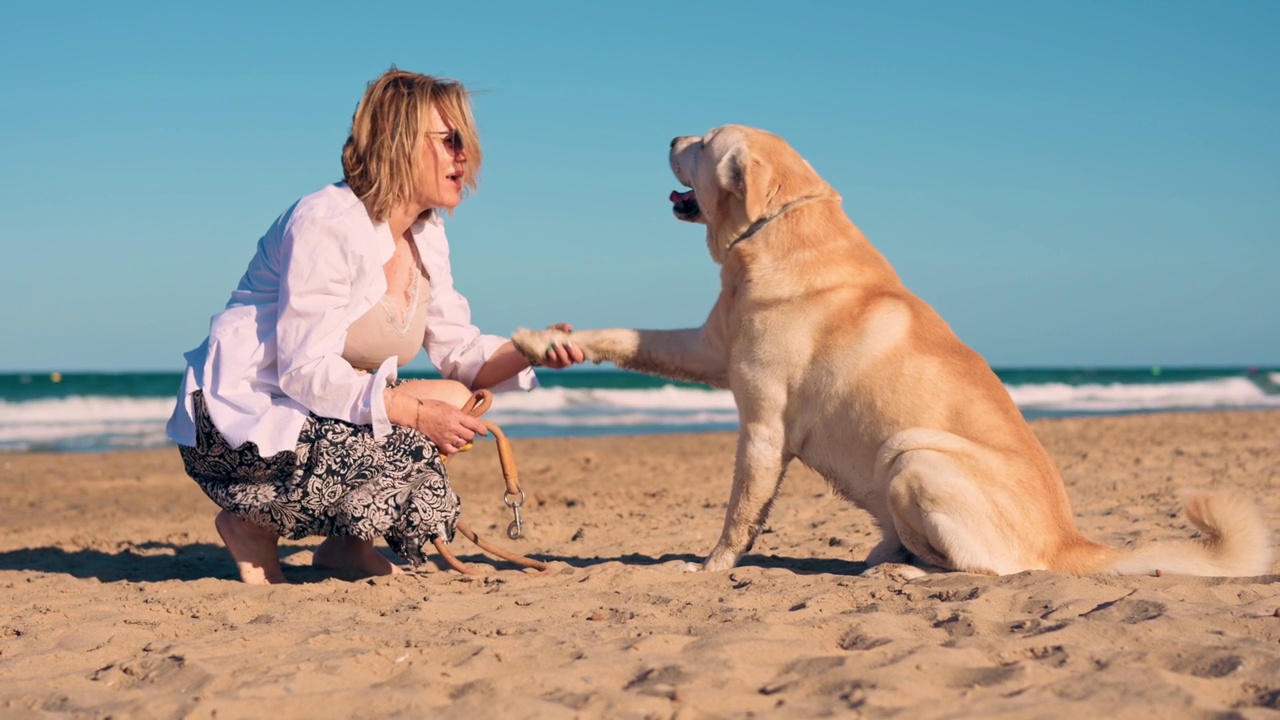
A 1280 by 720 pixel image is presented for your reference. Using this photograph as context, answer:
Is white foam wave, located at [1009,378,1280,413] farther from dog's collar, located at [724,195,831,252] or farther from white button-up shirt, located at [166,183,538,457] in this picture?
white button-up shirt, located at [166,183,538,457]

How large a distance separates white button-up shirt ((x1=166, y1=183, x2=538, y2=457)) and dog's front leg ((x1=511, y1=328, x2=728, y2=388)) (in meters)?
0.72

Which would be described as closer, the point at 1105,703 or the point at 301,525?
the point at 1105,703

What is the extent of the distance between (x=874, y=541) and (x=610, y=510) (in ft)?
7.66

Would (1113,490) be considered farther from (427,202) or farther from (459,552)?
(427,202)

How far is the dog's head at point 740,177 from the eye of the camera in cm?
389

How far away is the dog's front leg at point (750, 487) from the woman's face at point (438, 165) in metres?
1.52

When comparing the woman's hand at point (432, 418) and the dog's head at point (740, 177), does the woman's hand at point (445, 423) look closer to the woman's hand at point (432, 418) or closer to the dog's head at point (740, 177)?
the woman's hand at point (432, 418)

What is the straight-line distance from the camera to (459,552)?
519cm

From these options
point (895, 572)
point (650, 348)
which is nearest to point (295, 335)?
point (650, 348)

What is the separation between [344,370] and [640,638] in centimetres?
161

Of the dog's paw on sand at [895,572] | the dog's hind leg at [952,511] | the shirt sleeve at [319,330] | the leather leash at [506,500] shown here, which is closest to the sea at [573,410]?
the leather leash at [506,500]

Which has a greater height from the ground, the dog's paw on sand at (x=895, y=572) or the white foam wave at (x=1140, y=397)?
the dog's paw on sand at (x=895, y=572)

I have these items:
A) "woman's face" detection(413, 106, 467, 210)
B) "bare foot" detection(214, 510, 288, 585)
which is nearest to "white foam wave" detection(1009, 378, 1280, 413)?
"woman's face" detection(413, 106, 467, 210)

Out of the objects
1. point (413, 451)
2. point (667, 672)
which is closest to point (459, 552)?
point (413, 451)
